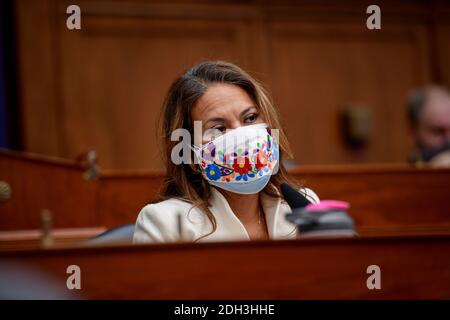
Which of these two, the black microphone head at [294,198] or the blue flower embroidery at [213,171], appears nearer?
the black microphone head at [294,198]

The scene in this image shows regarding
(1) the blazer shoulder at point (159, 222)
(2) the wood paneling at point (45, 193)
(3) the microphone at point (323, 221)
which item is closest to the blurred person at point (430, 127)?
(2) the wood paneling at point (45, 193)

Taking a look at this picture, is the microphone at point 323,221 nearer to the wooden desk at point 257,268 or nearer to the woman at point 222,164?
the wooden desk at point 257,268

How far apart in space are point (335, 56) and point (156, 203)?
3.14 m

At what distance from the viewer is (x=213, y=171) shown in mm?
1652

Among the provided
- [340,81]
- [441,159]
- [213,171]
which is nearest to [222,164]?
[213,171]

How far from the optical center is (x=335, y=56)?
460cm

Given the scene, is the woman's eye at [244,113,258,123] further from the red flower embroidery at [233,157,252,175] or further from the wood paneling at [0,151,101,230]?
the wood paneling at [0,151,101,230]

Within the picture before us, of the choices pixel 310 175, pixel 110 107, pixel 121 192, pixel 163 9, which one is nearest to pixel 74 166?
pixel 121 192

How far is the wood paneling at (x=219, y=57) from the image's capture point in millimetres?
4031

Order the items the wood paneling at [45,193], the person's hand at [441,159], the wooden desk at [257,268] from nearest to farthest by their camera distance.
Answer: the wooden desk at [257,268] → the wood paneling at [45,193] → the person's hand at [441,159]

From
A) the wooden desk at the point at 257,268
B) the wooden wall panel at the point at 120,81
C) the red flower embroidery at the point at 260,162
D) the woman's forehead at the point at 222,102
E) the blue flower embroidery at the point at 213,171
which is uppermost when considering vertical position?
the wooden wall panel at the point at 120,81

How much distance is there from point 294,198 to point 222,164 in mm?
210

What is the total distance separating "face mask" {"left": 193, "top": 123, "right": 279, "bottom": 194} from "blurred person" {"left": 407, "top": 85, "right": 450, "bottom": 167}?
1974 mm

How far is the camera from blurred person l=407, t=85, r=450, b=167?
3475 mm
